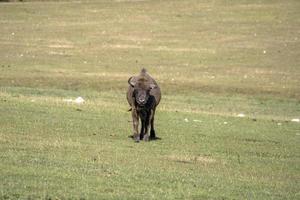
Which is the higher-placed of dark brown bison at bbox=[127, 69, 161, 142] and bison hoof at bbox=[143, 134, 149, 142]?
dark brown bison at bbox=[127, 69, 161, 142]

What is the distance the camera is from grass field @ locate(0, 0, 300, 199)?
597 inches

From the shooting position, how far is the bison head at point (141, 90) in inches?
842

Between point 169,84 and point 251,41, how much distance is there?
17.2 meters

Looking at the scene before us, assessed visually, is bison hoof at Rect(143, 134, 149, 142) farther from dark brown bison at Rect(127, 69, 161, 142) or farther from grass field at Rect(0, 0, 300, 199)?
grass field at Rect(0, 0, 300, 199)

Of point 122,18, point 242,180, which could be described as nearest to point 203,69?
point 122,18

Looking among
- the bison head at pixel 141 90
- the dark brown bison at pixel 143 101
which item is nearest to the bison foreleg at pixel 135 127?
the dark brown bison at pixel 143 101

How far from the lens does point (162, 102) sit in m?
33.6

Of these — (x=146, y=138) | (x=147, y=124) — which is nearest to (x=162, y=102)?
(x=147, y=124)

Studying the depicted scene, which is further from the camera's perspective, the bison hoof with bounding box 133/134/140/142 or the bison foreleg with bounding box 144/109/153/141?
the bison foreleg with bounding box 144/109/153/141

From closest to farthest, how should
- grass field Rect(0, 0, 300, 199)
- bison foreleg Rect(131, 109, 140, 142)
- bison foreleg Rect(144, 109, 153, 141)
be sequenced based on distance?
grass field Rect(0, 0, 300, 199), bison foreleg Rect(131, 109, 140, 142), bison foreleg Rect(144, 109, 153, 141)

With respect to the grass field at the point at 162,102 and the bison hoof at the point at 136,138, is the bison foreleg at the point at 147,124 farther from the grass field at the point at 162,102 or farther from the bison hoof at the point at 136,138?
the grass field at the point at 162,102

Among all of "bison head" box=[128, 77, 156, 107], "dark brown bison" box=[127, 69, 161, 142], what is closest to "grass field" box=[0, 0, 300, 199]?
"dark brown bison" box=[127, 69, 161, 142]

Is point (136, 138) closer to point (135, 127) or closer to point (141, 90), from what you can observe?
point (135, 127)

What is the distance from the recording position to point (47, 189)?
13.3m
